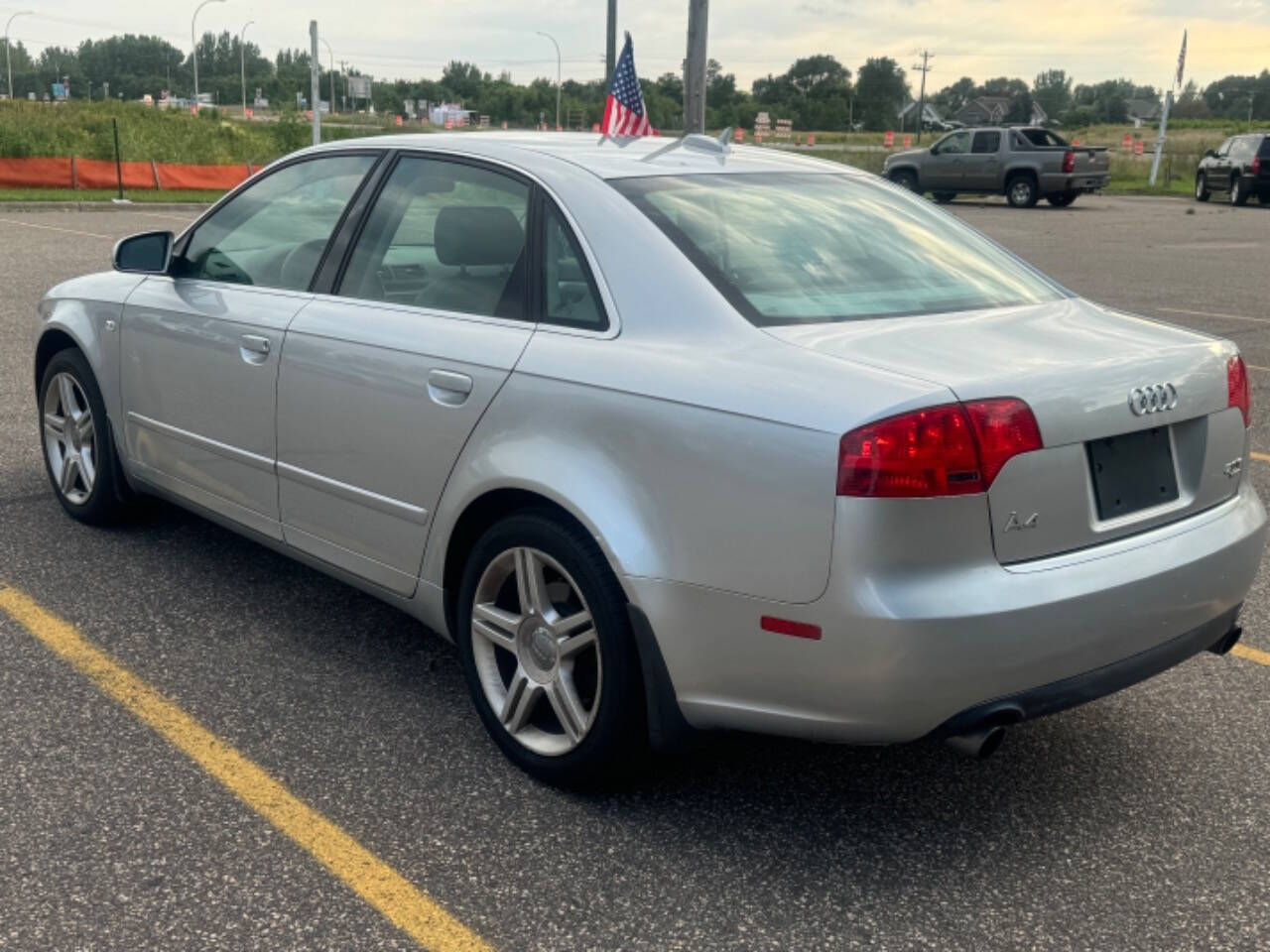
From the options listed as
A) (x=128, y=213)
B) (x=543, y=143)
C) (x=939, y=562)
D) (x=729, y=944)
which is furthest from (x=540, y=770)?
(x=128, y=213)

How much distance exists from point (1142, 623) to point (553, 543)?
131cm

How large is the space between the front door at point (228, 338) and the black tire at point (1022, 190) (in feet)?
93.8

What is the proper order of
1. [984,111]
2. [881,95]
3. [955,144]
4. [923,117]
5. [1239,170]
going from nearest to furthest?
[955,144], [1239,170], [923,117], [984,111], [881,95]

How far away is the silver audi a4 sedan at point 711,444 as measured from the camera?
265 cm

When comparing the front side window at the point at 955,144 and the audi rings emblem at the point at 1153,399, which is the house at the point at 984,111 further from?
the audi rings emblem at the point at 1153,399

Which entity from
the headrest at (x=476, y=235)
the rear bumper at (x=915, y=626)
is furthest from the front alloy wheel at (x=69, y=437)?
the rear bumper at (x=915, y=626)

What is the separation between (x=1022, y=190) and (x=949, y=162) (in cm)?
183

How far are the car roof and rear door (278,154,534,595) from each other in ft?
0.23

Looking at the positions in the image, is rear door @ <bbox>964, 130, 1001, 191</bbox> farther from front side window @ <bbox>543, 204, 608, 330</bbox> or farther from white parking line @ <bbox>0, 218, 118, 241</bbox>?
front side window @ <bbox>543, 204, 608, 330</bbox>

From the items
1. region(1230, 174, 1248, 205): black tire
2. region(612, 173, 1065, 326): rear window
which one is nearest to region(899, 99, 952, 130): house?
region(1230, 174, 1248, 205): black tire

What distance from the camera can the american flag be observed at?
10.5 meters

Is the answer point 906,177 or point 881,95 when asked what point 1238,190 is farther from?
point 881,95

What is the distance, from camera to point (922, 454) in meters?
2.58

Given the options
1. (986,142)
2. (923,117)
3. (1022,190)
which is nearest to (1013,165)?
(1022,190)
